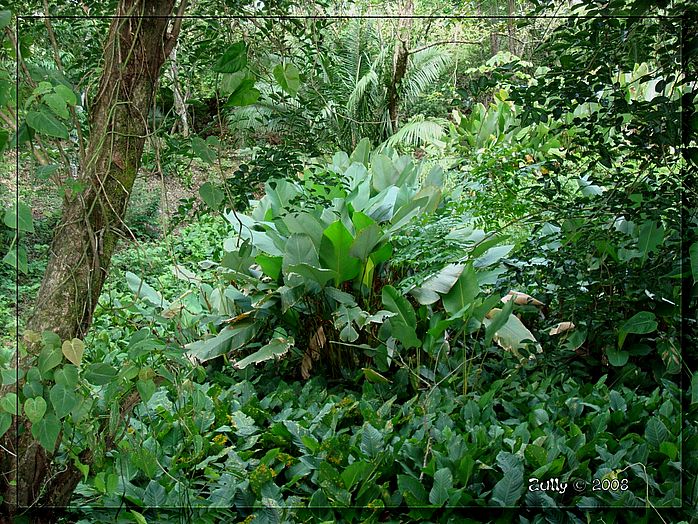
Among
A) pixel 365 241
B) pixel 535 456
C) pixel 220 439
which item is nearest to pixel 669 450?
pixel 535 456

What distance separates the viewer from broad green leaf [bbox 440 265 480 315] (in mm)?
1794

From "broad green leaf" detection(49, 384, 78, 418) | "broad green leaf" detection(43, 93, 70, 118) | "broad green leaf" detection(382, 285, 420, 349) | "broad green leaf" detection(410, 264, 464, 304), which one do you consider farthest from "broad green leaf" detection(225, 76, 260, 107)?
"broad green leaf" detection(410, 264, 464, 304)

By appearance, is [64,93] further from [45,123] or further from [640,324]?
[640,324]

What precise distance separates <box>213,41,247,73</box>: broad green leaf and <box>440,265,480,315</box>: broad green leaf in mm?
957

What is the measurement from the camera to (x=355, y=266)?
1.84 metres

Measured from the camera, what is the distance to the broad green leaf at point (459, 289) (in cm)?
179

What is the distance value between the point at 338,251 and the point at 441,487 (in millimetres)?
682

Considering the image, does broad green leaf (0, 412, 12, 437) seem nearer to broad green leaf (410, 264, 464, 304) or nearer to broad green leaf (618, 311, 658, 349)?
broad green leaf (410, 264, 464, 304)

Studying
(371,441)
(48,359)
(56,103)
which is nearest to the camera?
(56,103)

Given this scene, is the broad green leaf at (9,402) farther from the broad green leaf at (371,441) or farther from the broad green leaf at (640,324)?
the broad green leaf at (640,324)

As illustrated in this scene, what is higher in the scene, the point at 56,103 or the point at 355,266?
the point at 56,103

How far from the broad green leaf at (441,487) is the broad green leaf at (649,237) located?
0.78 m

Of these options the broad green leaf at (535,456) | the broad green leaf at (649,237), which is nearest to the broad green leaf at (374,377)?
the broad green leaf at (535,456)

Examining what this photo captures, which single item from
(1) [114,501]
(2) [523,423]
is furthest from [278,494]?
(2) [523,423]
